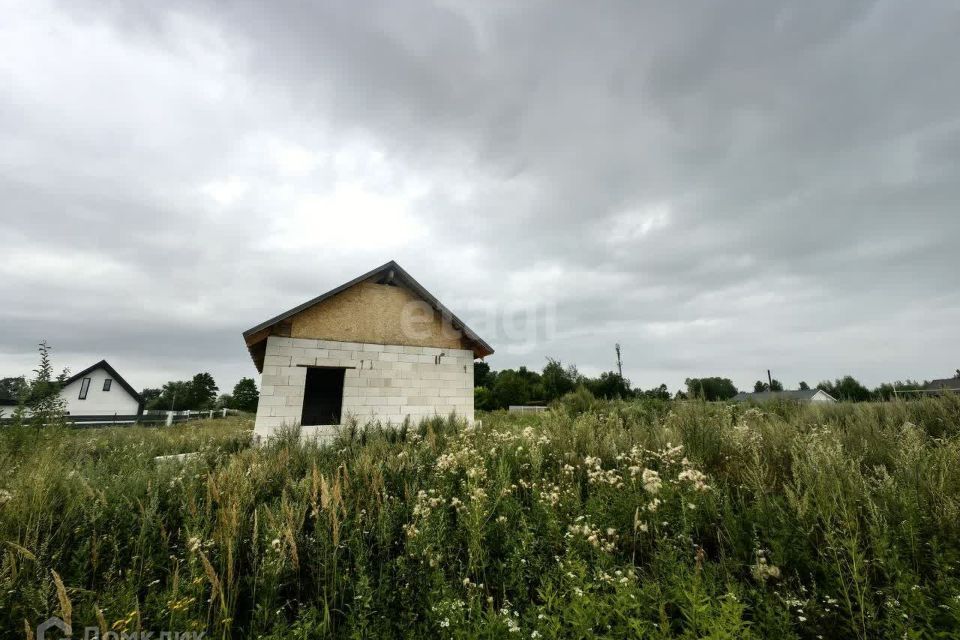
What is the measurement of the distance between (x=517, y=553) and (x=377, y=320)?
10.1 m

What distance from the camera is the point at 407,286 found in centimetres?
1290

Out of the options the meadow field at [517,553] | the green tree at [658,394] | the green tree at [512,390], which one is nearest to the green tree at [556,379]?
the green tree at [512,390]

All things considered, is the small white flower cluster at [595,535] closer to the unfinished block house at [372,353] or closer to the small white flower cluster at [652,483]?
the small white flower cluster at [652,483]

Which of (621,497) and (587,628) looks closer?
(587,628)

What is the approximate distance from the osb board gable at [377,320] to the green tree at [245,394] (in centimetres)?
5123

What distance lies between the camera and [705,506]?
374 centimetres

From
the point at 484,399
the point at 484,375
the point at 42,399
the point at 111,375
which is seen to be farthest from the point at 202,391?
the point at 42,399

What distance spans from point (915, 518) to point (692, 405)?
6825 millimetres

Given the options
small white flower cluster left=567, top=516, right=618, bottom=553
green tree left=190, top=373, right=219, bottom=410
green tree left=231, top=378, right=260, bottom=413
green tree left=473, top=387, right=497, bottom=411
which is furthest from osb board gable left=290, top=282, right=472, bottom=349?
green tree left=190, top=373, right=219, bottom=410

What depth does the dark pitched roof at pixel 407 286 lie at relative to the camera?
415 inches

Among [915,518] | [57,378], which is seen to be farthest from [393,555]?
[57,378]

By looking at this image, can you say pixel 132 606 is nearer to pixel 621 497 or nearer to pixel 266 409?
pixel 621 497

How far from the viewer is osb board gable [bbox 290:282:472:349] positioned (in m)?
11.4

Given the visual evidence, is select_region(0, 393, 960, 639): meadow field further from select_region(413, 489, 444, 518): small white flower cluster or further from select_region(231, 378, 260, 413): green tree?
select_region(231, 378, 260, 413): green tree
